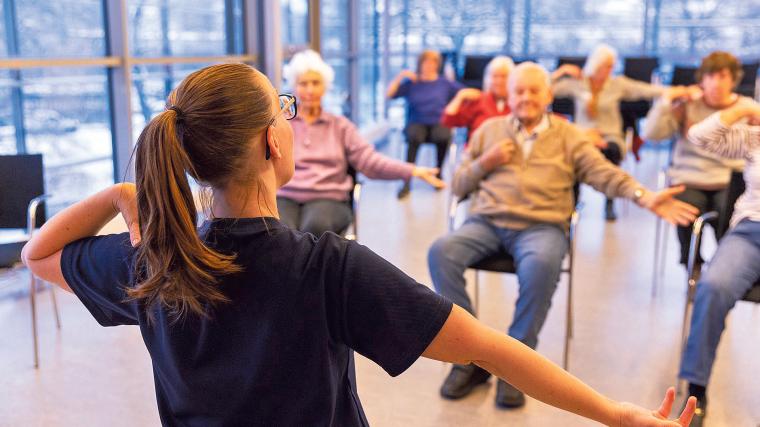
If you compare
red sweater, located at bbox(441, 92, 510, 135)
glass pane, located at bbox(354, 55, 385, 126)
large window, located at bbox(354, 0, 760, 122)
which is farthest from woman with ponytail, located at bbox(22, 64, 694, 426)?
large window, located at bbox(354, 0, 760, 122)

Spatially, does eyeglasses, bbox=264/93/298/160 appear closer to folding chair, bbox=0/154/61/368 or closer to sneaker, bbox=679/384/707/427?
sneaker, bbox=679/384/707/427

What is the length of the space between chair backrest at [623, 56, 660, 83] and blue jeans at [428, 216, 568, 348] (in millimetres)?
5211

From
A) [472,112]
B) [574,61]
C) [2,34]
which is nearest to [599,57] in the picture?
[472,112]

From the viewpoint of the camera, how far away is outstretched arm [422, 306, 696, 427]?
108cm

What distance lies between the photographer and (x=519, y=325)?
294 cm

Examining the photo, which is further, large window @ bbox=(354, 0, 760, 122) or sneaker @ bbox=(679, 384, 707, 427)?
large window @ bbox=(354, 0, 760, 122)

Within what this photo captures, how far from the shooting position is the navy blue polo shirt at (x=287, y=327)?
3.47ft

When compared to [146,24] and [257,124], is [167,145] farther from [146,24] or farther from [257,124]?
[146,24]

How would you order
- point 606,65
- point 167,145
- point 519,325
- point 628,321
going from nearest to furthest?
point 167,145, point 519,325, point 628,321, point 606,65

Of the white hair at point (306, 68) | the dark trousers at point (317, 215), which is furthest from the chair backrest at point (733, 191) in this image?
the white hair at point (306, 68)

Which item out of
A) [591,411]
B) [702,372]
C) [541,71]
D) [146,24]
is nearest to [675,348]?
[702,372]

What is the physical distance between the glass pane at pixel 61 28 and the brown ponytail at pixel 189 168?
→ 10.6 feet

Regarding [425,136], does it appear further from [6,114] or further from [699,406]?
[699,406]

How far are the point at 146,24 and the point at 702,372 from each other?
12.5 ft
